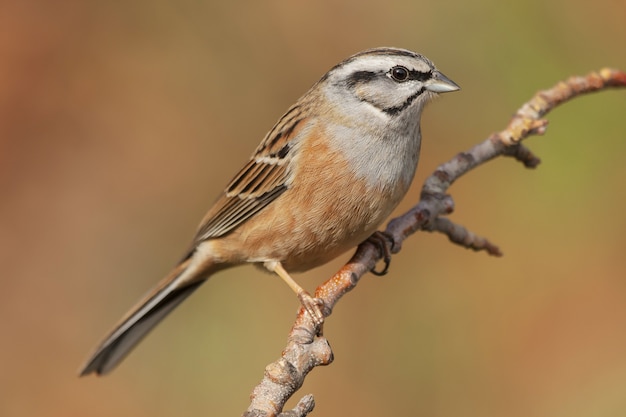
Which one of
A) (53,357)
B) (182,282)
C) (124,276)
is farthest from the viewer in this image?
(124,276)

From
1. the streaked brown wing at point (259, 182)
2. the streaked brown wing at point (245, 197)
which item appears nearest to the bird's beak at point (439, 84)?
the streaked brown wing at point (259, 182)

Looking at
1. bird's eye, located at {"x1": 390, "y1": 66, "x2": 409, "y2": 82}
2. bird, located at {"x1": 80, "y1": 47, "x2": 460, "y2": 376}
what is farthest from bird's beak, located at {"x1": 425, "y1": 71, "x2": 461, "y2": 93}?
bird's eye, located at {"x1": 390, "y1": 66, "x2": 409, "y2": 82}

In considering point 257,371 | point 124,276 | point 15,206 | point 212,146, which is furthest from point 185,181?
point 257,371

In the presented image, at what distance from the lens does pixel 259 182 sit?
4473mm

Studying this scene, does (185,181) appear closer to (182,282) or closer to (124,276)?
(124,276)

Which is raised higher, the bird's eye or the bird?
the bird's eye

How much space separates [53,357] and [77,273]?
0.84 m

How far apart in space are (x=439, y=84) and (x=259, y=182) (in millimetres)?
1044

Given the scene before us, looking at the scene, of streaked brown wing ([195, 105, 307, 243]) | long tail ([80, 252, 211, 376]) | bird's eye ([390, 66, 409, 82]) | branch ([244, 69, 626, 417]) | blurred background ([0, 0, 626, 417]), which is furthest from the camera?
blurred background ([0, 0, 626, 417])

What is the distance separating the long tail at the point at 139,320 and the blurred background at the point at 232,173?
126 centimetres

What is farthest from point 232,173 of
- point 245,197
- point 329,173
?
point 329,173

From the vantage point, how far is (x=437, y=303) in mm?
5988

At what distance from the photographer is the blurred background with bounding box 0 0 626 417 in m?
5.73

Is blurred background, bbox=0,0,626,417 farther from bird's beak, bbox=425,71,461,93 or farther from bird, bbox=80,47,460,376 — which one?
bird's beak, bbox=425,71,461,93
